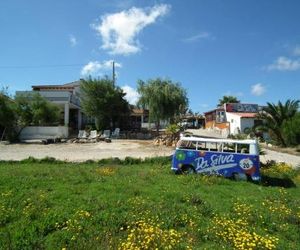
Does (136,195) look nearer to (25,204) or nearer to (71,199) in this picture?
(71,199)

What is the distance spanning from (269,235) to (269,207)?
2069 millimetres

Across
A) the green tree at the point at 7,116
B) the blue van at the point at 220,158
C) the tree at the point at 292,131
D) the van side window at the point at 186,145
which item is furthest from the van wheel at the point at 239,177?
the green tree at the point at 7,116

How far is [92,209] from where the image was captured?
808 cm

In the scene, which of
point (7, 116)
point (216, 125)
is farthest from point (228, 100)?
point (7, 116)

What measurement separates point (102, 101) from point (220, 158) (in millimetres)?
29376

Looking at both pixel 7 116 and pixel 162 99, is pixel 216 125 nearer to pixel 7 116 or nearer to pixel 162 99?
pixel 162 99

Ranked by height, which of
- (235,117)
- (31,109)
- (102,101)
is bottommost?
(235,117)

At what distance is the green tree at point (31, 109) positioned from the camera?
35594mm

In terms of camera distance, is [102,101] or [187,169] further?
[102,101]

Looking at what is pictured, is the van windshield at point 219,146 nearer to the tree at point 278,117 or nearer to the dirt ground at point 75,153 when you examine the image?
the dirt ground at point 75,153

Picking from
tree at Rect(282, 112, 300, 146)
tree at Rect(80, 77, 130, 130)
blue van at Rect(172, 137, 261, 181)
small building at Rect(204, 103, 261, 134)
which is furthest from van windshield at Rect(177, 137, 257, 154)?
small building at Rect(204, 103, 261, 134)

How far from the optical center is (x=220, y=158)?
13.9 meters

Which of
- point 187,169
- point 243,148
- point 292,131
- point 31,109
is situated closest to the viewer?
point 243,148

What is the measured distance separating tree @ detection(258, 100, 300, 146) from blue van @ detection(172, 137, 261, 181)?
19420mm
